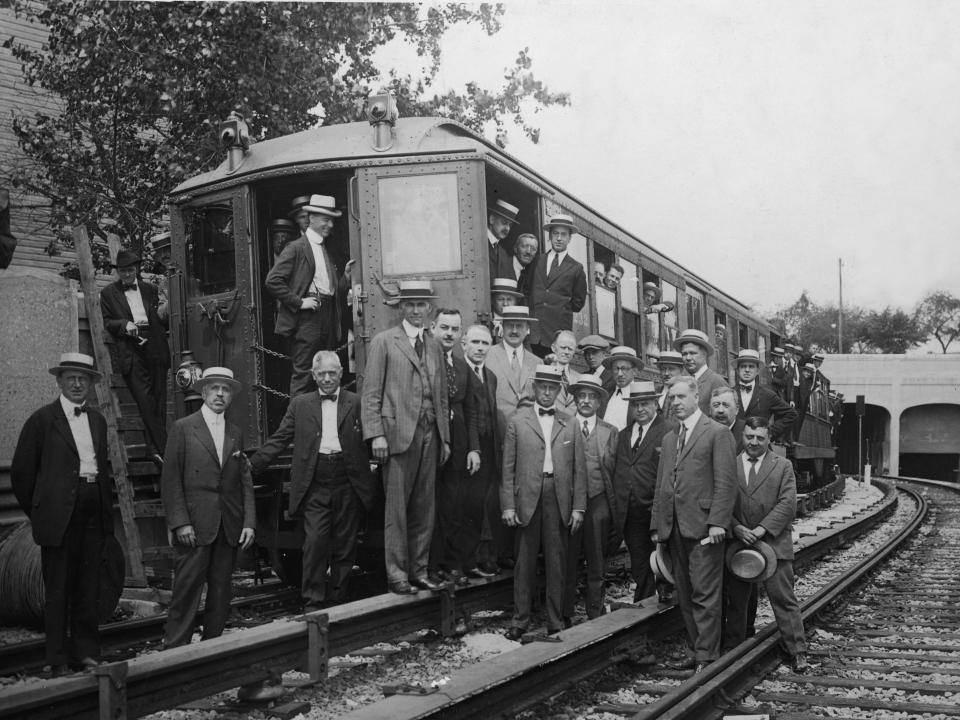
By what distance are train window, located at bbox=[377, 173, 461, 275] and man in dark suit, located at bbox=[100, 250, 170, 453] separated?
2641 millimetres

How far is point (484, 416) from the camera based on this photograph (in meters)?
7.58

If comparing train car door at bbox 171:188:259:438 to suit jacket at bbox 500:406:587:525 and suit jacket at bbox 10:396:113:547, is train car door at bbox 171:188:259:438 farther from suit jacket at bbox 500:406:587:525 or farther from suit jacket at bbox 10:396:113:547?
suit jacket at bbox 10:396:113:547

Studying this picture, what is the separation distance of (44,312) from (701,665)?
6.97 m

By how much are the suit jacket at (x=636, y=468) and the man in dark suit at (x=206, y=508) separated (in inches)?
115

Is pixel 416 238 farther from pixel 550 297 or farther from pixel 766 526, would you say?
pixel 766 526

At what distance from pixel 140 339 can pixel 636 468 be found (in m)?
4.74

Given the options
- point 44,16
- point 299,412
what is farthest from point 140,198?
point 299,412

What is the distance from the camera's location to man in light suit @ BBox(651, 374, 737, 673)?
6426mm

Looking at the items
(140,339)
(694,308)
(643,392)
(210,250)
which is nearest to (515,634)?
(643,392)

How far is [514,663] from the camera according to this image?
5.42 meters

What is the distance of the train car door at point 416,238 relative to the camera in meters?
8.11

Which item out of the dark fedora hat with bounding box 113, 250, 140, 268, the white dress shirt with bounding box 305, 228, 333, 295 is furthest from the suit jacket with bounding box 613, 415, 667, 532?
the dark fedora hat with bounding box 113, 250, 140, 268

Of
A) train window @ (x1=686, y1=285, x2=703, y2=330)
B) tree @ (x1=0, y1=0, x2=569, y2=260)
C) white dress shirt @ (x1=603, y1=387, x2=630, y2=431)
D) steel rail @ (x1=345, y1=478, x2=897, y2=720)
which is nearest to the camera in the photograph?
steel rail @ (x1=345, y1=478, x2=897, y2=720)

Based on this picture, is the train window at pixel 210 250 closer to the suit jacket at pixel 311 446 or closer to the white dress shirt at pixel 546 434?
the suit jacket at pixel 311 446
